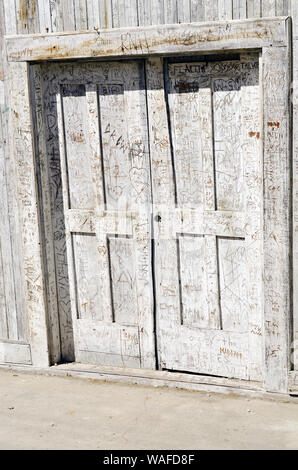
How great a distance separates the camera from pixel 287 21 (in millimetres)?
4508

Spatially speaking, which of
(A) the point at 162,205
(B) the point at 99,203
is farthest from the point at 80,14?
(A) the point at 162,205

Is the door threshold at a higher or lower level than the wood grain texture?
lower

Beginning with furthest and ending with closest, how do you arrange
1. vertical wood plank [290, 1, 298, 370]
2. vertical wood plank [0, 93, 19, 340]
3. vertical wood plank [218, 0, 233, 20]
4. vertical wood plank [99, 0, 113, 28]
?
1. vertical wood plank [0, 93, 19, 340]
2. vertical wood plank [99, 0, 113, 28]
3. vertical wood plank [218, 0, 233, 20]
4. vertical wood plank [290, 1, 298, 370]

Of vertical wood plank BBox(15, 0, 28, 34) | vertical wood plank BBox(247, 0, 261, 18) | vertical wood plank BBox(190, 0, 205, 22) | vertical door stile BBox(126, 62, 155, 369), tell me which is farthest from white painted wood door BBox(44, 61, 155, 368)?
vertical wood plank BBox(247, 0, 261, 18)

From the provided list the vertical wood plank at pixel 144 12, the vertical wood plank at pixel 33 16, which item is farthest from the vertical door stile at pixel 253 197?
the vertical wood plank at pixel 33 16

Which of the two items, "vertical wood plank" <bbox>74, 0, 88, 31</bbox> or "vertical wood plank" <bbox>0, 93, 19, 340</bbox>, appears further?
"vertical wood plank" <bbox>0, 93, 19, 340</bbox>

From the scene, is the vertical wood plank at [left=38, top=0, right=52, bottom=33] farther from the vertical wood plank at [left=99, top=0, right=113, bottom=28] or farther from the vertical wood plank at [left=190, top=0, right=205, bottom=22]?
the vertical wood plank at [left=190, top=0, right=205, bottom=22]

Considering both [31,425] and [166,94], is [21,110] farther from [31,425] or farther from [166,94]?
[31,425]

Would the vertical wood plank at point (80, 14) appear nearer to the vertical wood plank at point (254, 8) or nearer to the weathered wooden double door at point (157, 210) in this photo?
the weathered wooden double door at point (157, 210)

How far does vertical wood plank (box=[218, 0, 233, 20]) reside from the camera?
4.67m

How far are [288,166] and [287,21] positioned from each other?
0.91 m

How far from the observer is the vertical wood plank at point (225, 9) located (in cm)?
467

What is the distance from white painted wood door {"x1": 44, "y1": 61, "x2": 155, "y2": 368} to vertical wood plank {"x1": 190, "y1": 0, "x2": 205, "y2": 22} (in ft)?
1.86

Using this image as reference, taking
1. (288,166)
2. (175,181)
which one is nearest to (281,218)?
(288,166)
